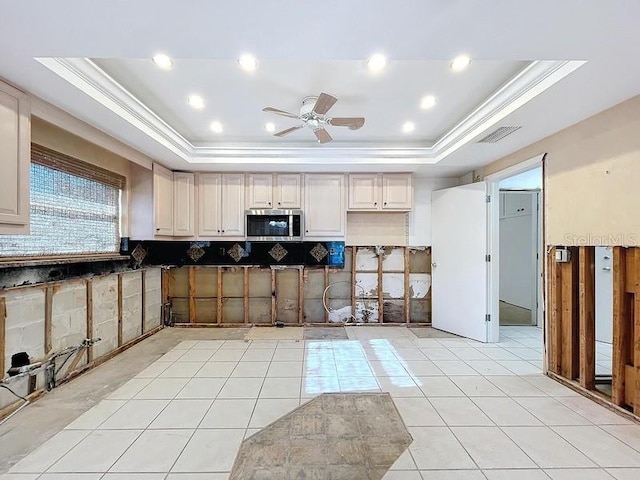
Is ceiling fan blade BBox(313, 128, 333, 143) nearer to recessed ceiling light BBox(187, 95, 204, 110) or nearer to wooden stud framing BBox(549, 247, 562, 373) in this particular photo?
recessed ceiling light BBox(187, 95, 204, 110)

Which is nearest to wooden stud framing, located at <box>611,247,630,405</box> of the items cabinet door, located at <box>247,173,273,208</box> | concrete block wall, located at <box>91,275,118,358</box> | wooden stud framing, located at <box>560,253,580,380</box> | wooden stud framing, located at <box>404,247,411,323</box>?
wooden stud framing, located at <box>560,253,580,380</box>

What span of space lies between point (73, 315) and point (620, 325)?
4819 mm

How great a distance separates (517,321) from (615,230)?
339 centimetres

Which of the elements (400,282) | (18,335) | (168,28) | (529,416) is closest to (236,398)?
(18,335)

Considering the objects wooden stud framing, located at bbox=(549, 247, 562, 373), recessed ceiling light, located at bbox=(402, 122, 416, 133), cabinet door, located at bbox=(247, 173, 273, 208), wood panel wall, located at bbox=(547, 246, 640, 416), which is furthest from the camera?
cabinet door, located at bbox=(247, 173, 273, 208)

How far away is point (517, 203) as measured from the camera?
6.04 metres

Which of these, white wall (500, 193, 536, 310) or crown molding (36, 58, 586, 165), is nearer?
crown molding (36, 58, 586, 165)

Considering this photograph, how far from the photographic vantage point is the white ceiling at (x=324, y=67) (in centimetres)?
149

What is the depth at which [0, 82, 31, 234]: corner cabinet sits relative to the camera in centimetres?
206

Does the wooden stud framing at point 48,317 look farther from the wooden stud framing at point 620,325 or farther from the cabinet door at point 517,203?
the cabinet door at point 517,203

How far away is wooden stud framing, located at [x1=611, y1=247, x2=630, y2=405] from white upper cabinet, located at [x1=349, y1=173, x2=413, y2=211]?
2.52 m

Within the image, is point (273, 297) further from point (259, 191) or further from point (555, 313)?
point (555, 313)

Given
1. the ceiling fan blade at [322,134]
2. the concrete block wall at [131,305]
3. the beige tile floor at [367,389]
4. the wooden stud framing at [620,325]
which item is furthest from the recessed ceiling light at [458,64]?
the concrete block wall at [131,305]

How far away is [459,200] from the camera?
4488 mm
